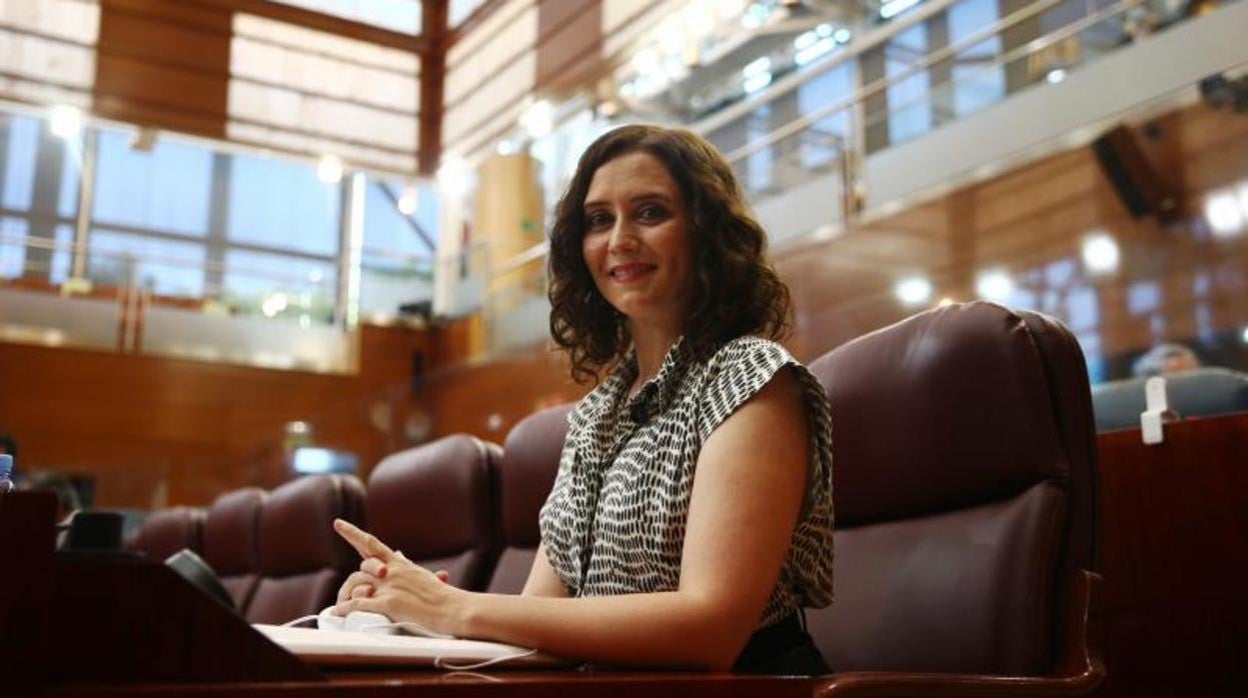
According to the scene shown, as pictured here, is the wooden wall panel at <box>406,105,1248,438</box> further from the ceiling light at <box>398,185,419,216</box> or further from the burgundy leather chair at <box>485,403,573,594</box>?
the ceiling light at <box>398,185,419,216</box>

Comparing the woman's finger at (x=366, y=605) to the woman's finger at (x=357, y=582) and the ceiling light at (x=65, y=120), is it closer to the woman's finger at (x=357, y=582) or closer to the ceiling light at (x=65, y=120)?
the woman's finger at (x=357, y=582)

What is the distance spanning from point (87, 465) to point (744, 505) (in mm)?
7786

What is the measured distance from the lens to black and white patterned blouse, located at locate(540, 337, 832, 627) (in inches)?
45.4

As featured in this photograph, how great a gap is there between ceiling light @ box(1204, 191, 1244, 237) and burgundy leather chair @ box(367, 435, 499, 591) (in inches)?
118

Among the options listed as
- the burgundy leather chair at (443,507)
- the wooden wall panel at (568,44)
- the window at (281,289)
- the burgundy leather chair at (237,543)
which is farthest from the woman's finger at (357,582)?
the window at (281,289)

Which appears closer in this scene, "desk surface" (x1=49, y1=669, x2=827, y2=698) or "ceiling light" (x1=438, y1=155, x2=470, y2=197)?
"desk surface" (x1=49, y1=669, x2=827, y2=698)

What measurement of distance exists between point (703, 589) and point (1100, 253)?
4.10m

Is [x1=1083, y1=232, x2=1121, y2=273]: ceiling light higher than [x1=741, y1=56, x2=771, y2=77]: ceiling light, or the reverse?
[x1=741, y1=56, x2=771, y2=77]: ceiling light

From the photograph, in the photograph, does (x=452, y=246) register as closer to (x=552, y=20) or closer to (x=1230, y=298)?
(x=552, y=20)

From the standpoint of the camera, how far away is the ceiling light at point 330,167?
29.8 feet

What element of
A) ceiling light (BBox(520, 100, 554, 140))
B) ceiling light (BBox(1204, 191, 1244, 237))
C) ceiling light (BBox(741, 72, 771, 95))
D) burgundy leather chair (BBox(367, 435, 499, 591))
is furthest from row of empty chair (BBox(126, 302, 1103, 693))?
ceiling light (BBox(520, 100, 554, 140))

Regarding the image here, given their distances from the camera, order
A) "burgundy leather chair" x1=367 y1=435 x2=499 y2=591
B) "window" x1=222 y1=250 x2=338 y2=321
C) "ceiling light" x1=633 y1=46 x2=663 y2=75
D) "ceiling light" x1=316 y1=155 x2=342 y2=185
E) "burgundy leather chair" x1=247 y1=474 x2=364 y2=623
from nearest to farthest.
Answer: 1. "burgundy leather chair" x1=367 y1=435 x2=499 y2=591
2. "burgundy leather chair" x1=247 y1=474 x2=364 y2=623
3. "ceiling light" x1=633 y1=46 x2=663 y2=75
4. "window" x1=222 y1=250 x2=338 y2=321
5. "ceiling light" x1=316 y1=155 x2=342 y2=185

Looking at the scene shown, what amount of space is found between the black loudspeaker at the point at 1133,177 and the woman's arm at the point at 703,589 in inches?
149

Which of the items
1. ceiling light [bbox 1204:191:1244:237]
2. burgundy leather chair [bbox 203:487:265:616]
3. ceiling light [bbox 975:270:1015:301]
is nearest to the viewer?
burgundy leather chair [bbox 203:487:265:616]
